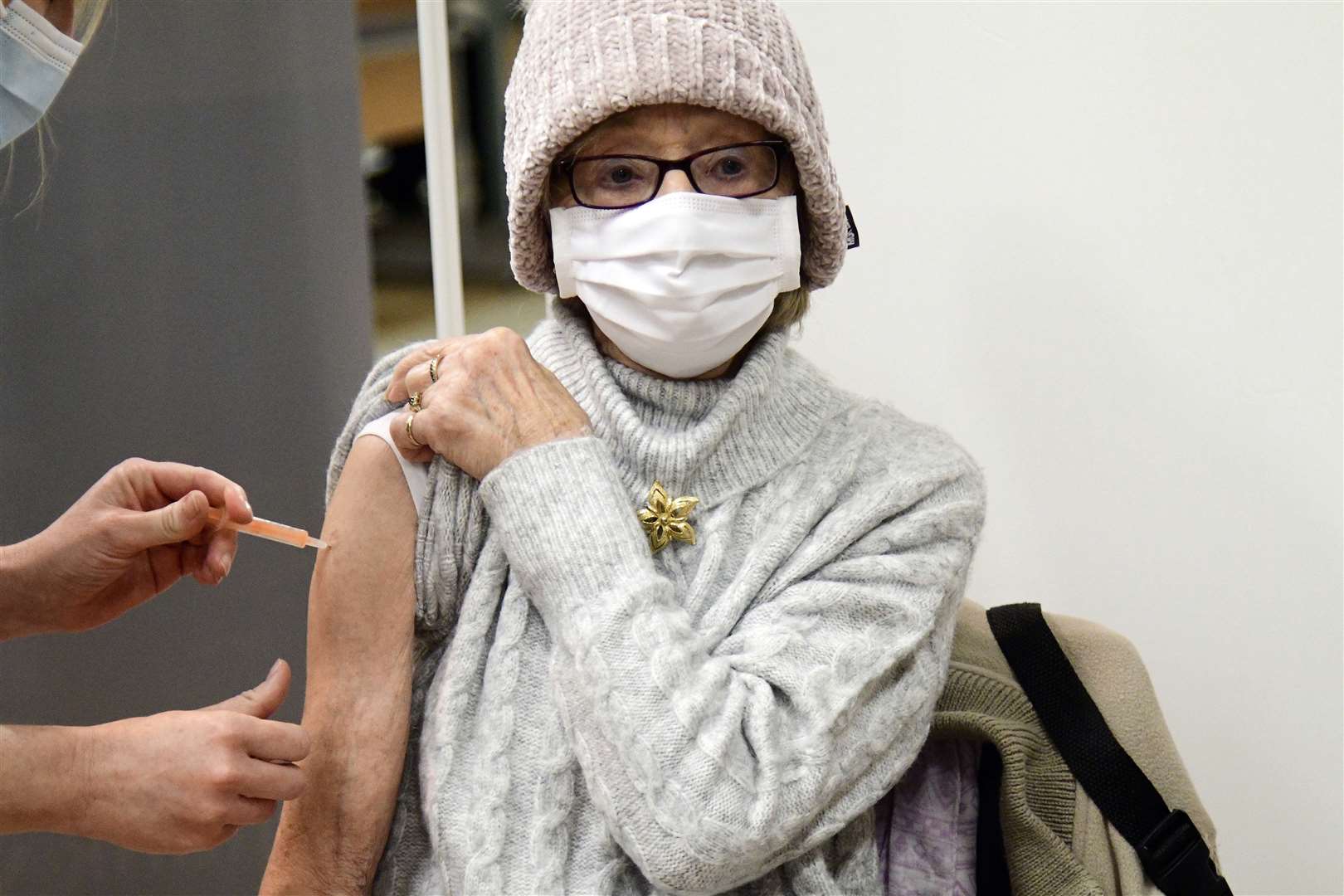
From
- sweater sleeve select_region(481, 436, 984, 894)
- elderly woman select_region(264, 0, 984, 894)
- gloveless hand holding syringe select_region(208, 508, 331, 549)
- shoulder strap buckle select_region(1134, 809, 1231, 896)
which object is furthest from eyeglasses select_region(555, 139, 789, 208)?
shoulder strap buckle select_region(1134, 809, 1231, 896)

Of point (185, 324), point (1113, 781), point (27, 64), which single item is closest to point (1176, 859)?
point (1113, 781)

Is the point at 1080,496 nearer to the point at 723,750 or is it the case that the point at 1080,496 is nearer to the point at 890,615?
the point at 890,615

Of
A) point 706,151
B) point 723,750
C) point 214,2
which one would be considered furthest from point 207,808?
point 214,2

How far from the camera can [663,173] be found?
1.50 metres

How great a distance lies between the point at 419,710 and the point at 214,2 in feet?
3.29

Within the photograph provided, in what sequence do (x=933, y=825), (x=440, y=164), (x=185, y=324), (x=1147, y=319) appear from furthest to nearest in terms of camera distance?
(x=440, y=164) < (x=1147, y=319) < (x=185, y=324) < (x=933, y=825)

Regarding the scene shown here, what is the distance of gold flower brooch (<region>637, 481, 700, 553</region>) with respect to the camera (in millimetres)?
1539

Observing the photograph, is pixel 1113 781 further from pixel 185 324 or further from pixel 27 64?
pixel 27 64

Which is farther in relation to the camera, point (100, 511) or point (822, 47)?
point (822, 47)

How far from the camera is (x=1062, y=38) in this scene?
6.81 feet

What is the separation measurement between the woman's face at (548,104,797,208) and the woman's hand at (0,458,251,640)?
0.57 metres

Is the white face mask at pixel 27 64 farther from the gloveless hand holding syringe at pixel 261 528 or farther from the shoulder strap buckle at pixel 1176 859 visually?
the shoulder strap buckle at pixel 1176 859

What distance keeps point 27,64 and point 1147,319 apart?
1626 millimetres

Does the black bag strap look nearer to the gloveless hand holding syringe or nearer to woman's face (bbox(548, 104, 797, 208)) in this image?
woman's face (bbox(548, 104, 797, 208))
